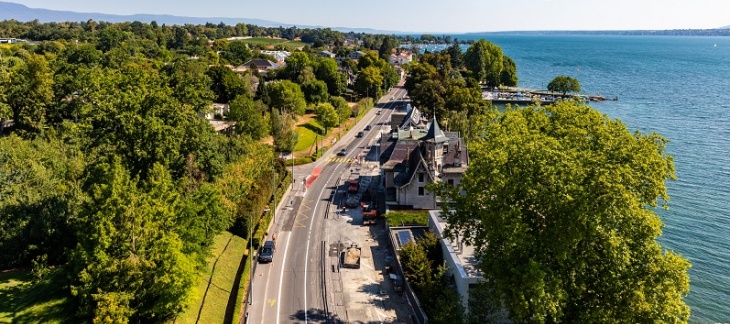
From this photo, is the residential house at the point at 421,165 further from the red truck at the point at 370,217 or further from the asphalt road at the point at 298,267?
the asphalt road at the point at 298,267

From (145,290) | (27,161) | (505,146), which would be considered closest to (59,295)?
(145,290)

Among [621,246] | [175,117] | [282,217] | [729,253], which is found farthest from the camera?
[282,217]

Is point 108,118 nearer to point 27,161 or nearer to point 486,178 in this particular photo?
point 27,161

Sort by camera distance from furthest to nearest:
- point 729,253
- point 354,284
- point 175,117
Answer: point 729,253 < point 175,117 < point 354,284

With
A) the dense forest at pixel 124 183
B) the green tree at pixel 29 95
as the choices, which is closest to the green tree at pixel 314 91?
the dense forest at pixel 124 183

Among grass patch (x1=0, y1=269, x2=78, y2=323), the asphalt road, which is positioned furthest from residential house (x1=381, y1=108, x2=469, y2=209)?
grass patch (x1=0, y1=269, x2=78, y2=323)

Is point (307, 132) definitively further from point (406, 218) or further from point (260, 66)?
point (260, 66)

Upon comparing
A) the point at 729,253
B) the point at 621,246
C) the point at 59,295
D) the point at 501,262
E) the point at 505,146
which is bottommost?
the point at 729,253
